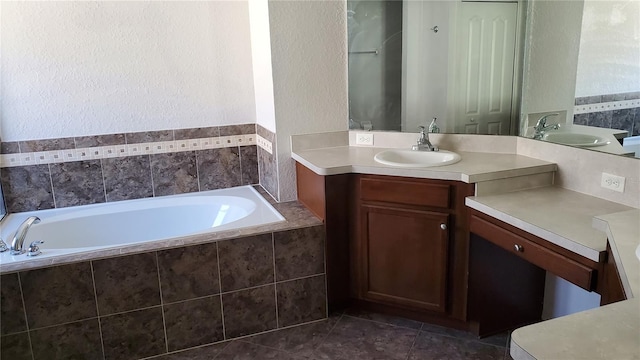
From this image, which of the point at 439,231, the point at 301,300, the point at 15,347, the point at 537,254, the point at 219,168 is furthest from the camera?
the point at 219,168

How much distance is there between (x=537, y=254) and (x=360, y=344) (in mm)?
1041

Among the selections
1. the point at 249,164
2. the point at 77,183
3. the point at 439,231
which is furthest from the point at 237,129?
the point at 439,231

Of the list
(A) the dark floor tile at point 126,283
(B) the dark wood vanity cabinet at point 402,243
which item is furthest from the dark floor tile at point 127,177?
(B) the dark wood vanity cabinet at point 402,243

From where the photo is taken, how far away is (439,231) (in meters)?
2.55

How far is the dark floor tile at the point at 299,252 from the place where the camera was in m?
2.70

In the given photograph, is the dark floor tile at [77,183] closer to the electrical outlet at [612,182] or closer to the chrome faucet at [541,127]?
the chrome faucet at [541,127]

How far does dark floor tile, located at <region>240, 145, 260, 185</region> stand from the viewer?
3.54m

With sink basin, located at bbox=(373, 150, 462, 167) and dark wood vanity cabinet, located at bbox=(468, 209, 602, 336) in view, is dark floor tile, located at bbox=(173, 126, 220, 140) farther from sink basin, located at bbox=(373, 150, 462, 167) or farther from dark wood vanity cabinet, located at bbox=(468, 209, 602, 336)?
dark wood vanity cabinet, located at bbox=(468, 209, 602, 336)

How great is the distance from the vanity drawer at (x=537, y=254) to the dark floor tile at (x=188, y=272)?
129 cm

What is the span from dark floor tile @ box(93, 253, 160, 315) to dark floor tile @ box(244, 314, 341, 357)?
0.58 m

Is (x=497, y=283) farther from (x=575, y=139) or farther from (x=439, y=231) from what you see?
(x=575, y=139)

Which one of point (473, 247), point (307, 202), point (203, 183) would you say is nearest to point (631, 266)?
point (473, 247)

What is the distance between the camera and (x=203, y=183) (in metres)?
3.49

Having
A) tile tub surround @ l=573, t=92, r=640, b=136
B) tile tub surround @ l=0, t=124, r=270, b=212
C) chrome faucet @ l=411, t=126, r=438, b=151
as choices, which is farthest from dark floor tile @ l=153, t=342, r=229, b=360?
tile tub surround @ l=573, t=92, r=640, b=136
